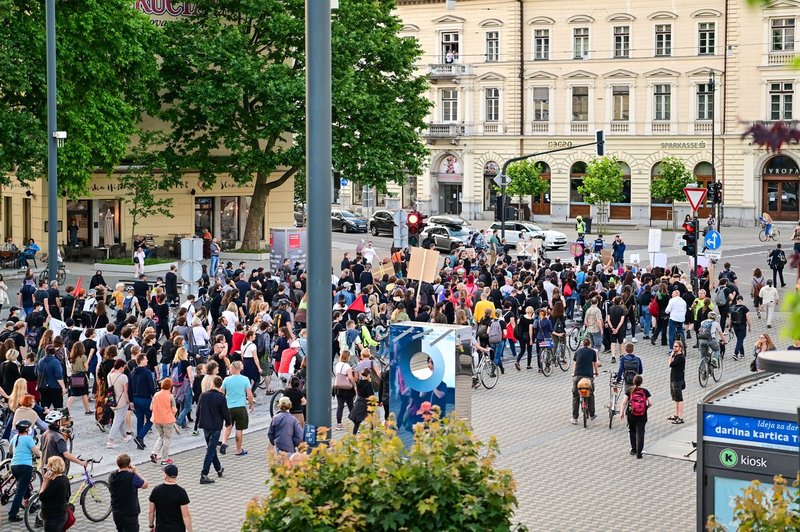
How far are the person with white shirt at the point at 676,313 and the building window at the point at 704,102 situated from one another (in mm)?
44620

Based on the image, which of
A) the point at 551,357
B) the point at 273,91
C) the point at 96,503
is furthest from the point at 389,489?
the point at 273,91

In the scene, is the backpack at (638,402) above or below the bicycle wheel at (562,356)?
above

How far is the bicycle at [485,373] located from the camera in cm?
2597

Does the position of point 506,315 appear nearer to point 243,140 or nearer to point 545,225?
point 243,140

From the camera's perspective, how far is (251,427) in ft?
71.8

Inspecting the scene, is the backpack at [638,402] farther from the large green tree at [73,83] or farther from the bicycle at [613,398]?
the large green tree at [73,83]

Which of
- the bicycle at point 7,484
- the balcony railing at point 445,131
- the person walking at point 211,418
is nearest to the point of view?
the bicycle at point 7,484

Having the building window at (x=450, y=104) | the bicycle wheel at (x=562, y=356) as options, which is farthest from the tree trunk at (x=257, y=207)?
the building window at (x=450, y=104)

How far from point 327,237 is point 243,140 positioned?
4004 centimetres

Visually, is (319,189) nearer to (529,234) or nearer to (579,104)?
(529,234)

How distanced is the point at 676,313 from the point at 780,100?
44.2m

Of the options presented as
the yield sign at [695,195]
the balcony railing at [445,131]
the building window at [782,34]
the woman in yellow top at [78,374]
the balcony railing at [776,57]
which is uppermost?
the building window at [782,34]

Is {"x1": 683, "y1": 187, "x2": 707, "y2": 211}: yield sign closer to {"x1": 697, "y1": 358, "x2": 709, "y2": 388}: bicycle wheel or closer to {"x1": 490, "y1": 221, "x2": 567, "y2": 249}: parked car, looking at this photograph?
{"x1": 697, "y1": 358, "x2": 709, "y2": 388}: bicycle wheel

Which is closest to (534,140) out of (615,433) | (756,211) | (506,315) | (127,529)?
(756,211)
